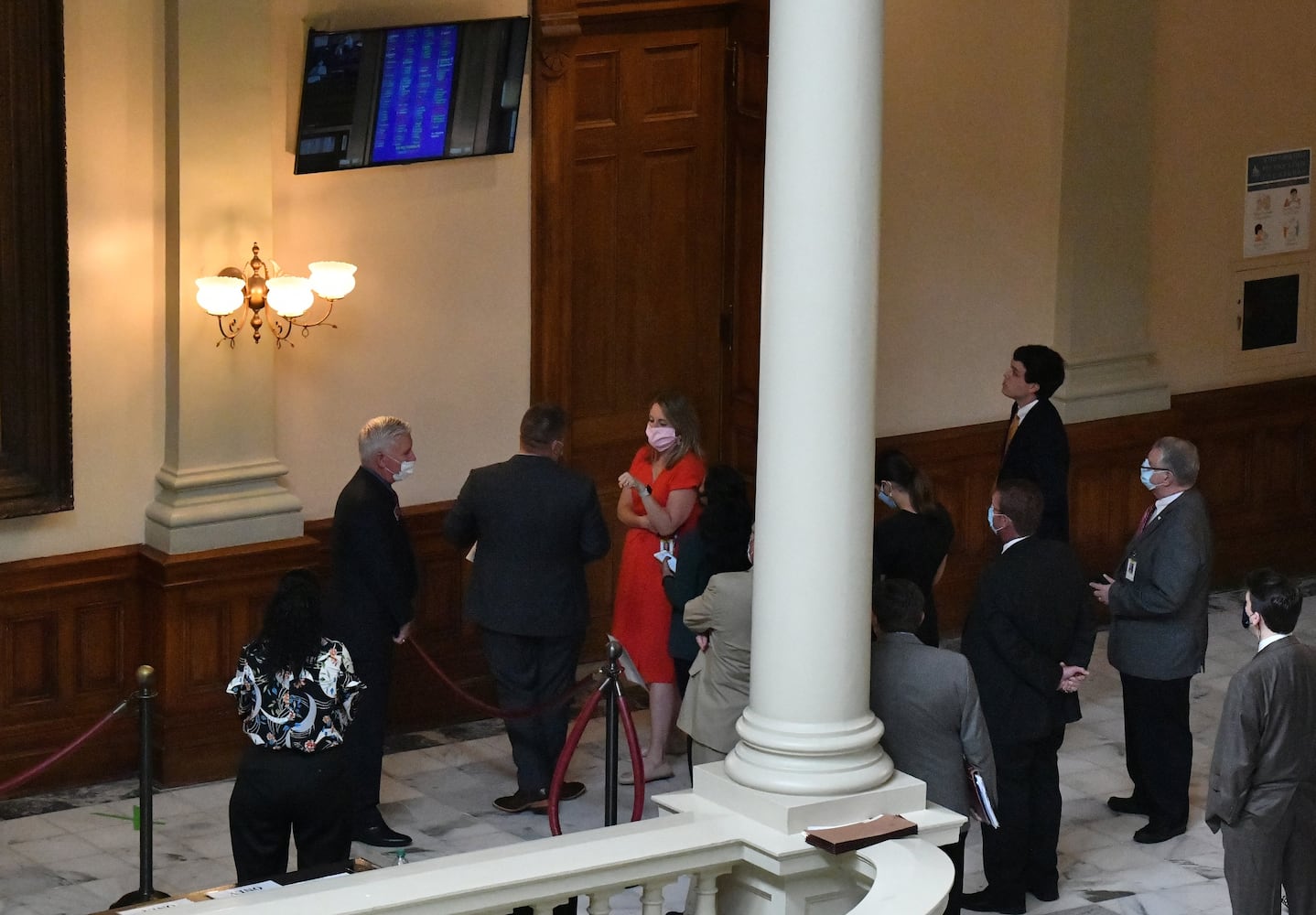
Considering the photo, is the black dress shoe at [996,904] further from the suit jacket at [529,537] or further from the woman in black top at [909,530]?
the suit jacket at [529,537]

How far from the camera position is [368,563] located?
767 centimetres

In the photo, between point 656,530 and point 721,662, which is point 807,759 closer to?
point 721,662

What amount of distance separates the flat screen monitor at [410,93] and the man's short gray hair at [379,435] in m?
1.39

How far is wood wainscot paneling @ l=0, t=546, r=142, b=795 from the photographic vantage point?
8.11 meters

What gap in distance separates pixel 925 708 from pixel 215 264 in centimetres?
351

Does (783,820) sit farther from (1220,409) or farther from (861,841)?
(1220,409)

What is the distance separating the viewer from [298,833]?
20.8 feet

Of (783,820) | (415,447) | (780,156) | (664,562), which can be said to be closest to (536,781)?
(664,562)

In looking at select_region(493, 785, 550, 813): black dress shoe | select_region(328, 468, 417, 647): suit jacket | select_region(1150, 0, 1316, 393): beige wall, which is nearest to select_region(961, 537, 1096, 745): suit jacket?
select_region(493, 785, 550, 813): black dress shoe

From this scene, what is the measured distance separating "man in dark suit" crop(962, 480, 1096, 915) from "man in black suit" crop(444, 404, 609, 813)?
1.57 metres

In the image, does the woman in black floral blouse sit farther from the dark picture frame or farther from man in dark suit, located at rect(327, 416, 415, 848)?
the dark picture frame

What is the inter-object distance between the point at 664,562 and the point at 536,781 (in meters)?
1.00

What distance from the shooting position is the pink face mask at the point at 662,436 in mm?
8195

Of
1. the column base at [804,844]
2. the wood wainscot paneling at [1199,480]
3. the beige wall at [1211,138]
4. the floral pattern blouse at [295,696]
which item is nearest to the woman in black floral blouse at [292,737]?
the floral pattern blouse at [295,696]
